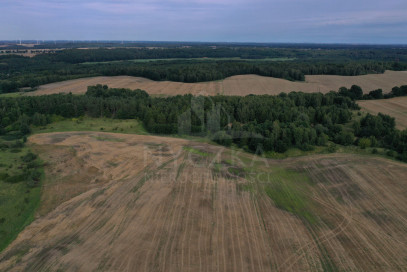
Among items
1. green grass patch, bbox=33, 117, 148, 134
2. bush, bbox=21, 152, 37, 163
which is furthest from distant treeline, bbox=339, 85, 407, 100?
bush, bbox=21, 152, 37, 163

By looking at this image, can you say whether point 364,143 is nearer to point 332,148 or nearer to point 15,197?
point 332,148

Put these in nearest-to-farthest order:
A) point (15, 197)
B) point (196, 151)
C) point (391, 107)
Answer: point (15, 197)
point (196, 151)
point (391, 107)

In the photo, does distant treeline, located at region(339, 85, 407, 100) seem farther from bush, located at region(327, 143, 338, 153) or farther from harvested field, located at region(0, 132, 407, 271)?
harvested field, located at region(0, 132, 407, 271)

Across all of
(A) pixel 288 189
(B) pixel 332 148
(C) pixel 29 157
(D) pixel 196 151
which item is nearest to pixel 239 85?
(B) pixel 332 148

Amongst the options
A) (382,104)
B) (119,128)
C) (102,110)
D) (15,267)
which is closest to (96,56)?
(102,110)

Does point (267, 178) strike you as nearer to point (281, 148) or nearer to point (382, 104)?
point (281, 148)
